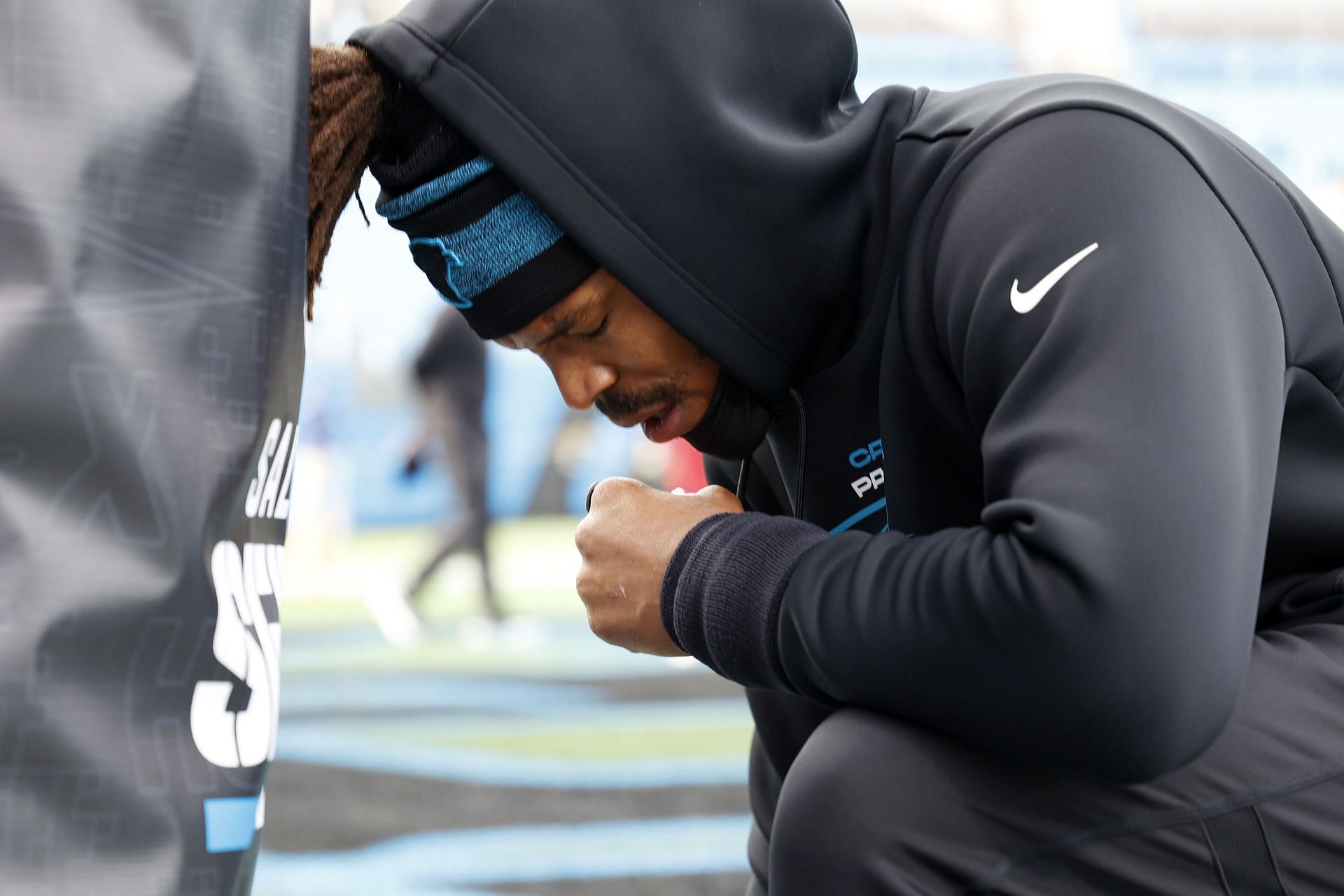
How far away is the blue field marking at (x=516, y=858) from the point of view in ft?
7.80

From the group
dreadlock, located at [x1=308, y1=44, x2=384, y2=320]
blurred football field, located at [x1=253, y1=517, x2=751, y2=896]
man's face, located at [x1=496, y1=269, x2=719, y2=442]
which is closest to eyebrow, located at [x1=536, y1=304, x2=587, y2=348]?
man's face, located at [x1=496, y1=269, x2=719, y2=442]

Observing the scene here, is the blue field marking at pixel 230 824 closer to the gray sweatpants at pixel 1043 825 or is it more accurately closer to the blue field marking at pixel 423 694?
the gray sweatpants at pixel 1043 825

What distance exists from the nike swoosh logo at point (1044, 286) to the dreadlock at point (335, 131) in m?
0.55

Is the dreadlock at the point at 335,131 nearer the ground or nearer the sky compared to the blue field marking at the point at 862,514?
nearer the sky

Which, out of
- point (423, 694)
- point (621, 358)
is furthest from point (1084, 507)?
point (423, 694)

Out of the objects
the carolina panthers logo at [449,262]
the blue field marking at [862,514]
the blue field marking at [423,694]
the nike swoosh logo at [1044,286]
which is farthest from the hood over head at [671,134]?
the blue field marking at [423,694]

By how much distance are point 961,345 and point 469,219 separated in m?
0.48

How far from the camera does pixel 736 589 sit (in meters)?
0.96

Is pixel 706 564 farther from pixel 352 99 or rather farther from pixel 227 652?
pixel 352 99

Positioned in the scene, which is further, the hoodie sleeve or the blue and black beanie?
the blue and black beanie

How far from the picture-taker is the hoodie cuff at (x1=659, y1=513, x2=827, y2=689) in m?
0.94

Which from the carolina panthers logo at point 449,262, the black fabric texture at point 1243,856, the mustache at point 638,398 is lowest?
the black fabric texture at point 1243,856

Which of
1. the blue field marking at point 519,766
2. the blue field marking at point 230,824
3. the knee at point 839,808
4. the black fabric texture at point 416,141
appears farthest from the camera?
the blue field marking at point 519,766

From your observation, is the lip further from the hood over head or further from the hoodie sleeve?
the hoodie sleeve
